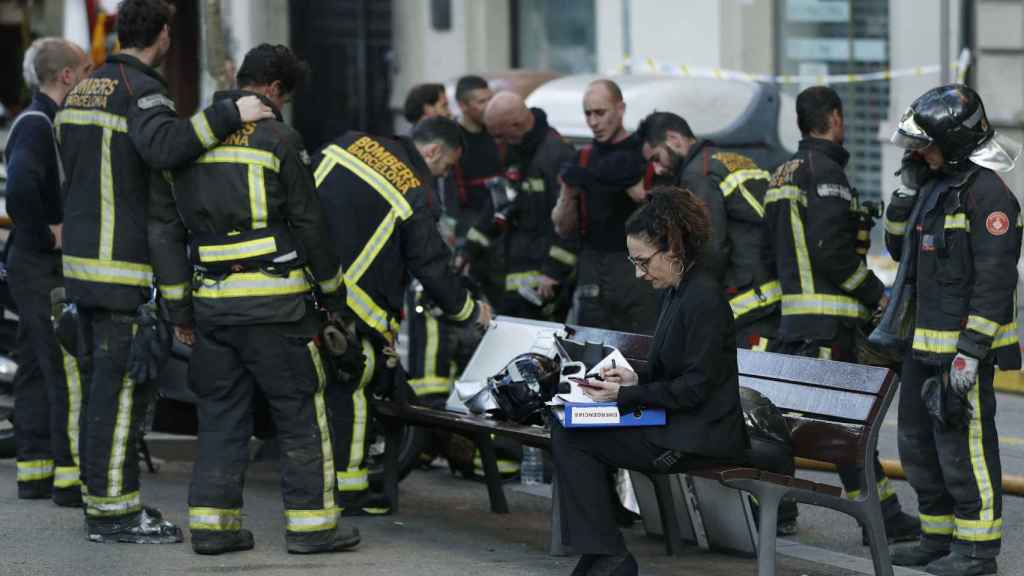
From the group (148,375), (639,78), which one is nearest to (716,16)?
(639,78)

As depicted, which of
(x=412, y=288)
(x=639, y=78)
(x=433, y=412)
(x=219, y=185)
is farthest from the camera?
(x=639, y=78)

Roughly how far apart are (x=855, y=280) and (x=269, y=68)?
7.76ft

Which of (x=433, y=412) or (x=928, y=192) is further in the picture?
(x=433, y=412)

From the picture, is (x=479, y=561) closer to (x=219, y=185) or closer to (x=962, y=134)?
(x=219, y=185)

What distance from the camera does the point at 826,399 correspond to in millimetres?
6602

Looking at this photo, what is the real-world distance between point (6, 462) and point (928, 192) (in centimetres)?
445

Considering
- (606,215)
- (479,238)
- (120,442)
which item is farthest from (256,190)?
(479,238)

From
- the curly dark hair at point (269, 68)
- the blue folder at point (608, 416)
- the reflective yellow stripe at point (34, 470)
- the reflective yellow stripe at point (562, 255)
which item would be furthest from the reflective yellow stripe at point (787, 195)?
the reflective yellow stripe at point (34, 470)

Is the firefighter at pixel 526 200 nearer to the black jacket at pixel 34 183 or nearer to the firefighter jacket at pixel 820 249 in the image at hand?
the firefighter jacket at pixel 820 249

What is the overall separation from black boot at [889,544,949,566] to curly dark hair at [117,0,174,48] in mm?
3254

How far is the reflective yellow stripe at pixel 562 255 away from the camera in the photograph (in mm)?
9297

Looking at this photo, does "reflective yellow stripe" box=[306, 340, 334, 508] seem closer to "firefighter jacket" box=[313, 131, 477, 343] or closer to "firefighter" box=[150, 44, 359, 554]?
"firefighter" box=[150, 44, 359, 554]

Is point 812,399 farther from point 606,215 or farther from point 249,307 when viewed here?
point 606,215

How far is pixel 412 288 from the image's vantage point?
10.3 metres
